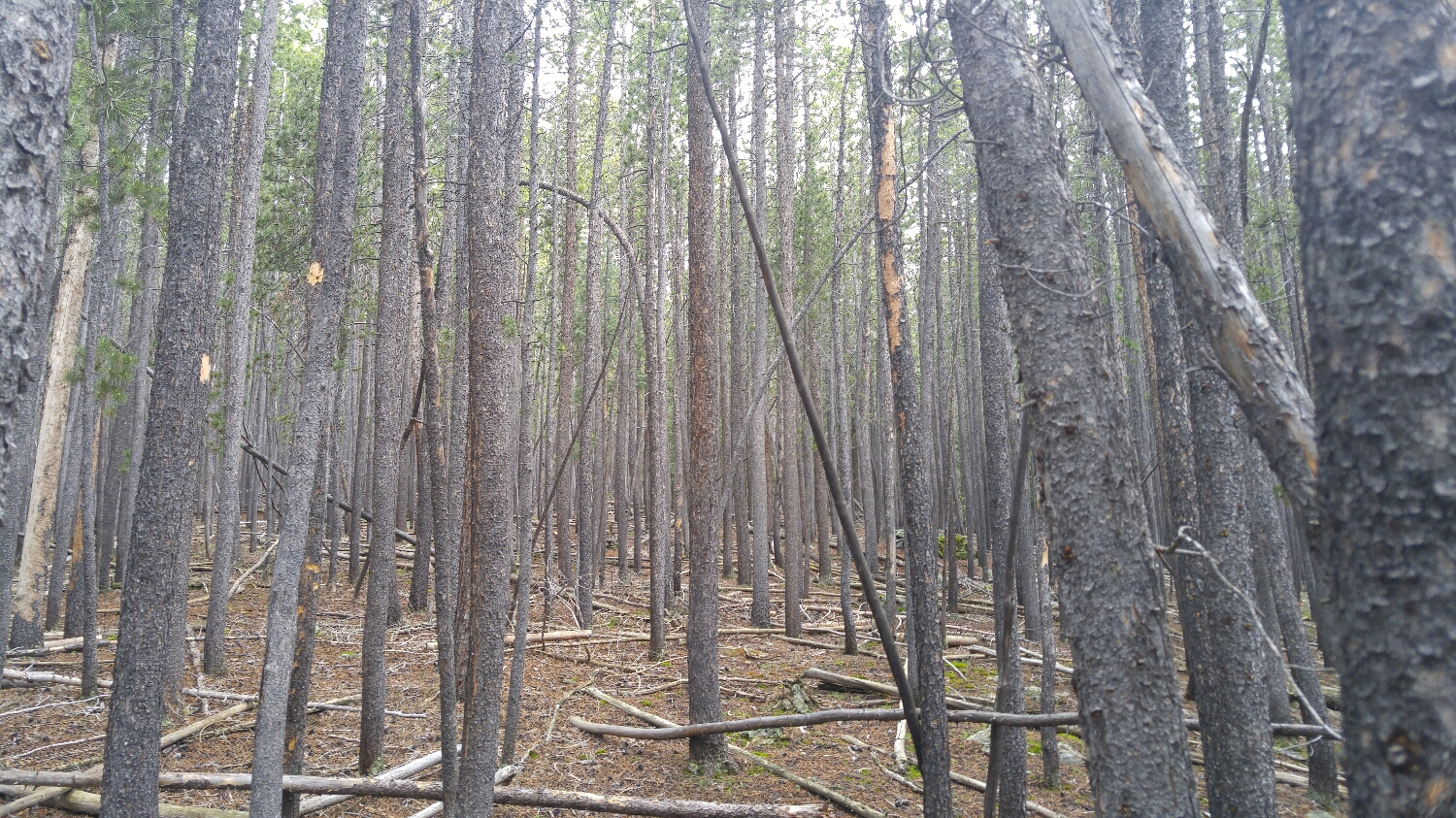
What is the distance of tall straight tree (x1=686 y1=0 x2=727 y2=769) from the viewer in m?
6.22

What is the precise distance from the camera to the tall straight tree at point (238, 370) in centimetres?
722

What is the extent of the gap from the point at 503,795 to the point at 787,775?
7.26 feet

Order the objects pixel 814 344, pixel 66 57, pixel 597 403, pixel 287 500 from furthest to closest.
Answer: pixel 597 403, pixel 814 344, pixel 287 500, pixel 66 57

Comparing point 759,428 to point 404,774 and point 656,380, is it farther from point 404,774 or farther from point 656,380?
point 404,774

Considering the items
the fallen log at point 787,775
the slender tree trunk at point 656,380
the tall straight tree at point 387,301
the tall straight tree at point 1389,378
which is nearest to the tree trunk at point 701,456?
the fallen log at point 787,775

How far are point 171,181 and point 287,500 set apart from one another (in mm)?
1853

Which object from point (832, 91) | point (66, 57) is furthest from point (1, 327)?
point (832, 91)

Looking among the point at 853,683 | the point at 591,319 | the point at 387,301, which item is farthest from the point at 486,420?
the point at 591,319

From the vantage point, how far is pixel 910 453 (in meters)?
3.99

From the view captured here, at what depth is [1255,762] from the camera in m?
3.59

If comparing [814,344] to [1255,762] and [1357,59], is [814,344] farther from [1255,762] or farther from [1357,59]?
[1357,59]

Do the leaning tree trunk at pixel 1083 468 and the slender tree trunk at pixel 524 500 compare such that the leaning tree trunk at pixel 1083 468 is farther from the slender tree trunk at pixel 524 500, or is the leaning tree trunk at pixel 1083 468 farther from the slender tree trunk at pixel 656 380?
the slender tree trunk at pixel 656 380

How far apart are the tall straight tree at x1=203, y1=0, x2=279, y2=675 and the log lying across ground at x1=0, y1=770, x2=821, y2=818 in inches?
105

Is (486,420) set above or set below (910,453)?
above
